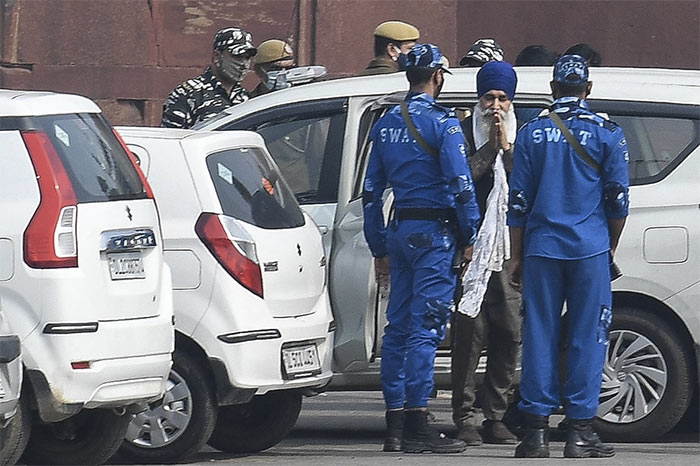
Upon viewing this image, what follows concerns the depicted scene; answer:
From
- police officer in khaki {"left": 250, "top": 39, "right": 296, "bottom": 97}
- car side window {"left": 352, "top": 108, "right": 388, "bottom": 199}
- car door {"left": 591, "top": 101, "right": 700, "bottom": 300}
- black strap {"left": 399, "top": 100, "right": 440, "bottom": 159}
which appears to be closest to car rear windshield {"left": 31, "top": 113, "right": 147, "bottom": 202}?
black strap {"left": 399, "top": 100, "right": 440, "bottom": 159}

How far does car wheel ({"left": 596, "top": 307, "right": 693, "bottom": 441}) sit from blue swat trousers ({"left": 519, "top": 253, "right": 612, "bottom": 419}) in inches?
28.5

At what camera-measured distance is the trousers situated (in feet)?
28.2

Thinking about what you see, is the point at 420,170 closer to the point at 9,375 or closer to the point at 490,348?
the point at 490,348

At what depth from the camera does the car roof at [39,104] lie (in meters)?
7.16

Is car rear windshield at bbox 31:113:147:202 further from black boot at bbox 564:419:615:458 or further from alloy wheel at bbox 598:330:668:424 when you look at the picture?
alloy wheel at bbox 598:330:668:424

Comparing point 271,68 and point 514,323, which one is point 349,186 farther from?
point 271,68

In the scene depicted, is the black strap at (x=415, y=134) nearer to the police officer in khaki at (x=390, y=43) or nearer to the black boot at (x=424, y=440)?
the black boot at (x=424, y=440)

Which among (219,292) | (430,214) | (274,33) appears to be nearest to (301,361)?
(219,292)

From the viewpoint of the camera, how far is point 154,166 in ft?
26.5

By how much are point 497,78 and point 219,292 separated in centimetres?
179

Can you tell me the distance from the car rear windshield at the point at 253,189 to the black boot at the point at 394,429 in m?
1.06

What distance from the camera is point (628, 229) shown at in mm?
8695

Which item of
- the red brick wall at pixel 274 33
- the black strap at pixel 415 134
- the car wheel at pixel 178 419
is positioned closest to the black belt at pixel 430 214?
the black strap at pixel 415 134

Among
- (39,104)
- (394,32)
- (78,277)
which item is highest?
(394,32)
